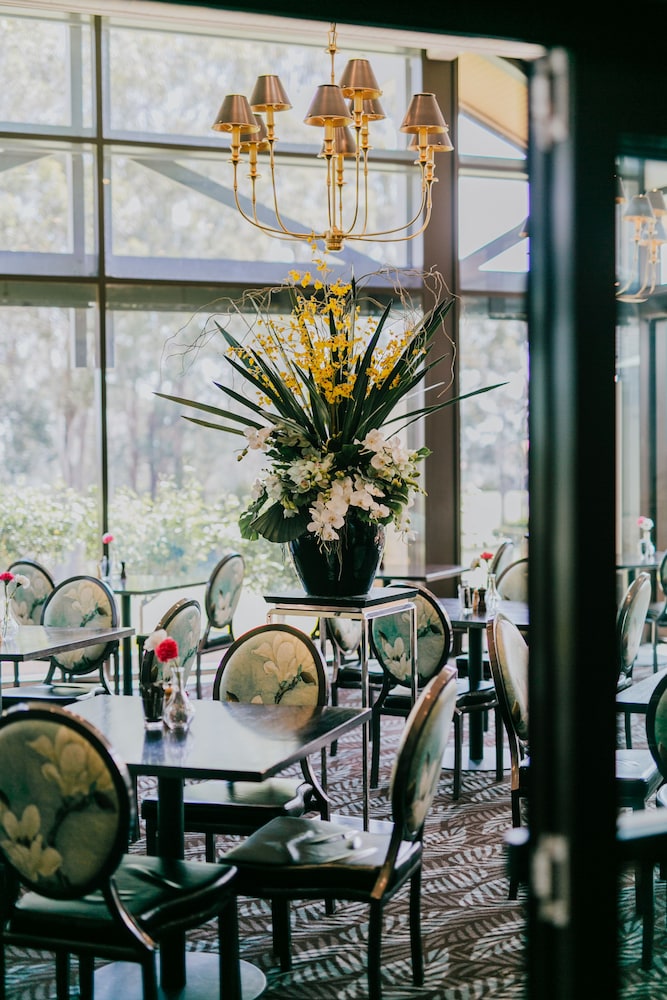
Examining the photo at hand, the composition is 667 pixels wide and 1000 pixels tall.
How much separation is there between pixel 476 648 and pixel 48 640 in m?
2.09

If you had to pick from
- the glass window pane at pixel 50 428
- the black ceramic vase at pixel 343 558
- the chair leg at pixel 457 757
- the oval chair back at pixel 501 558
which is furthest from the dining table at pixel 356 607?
the glass window pane at pixel 50 428

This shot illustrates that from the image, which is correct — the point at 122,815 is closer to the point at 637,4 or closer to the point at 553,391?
the point at 553,391

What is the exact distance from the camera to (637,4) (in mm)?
1525

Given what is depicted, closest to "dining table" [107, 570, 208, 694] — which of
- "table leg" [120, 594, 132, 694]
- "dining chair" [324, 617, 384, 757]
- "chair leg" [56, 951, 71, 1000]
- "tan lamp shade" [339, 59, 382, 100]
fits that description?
"table leg" [120, 594, 132, 694]

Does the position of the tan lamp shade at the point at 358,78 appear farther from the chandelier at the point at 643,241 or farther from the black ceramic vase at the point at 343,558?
the chandelier at the point at 643,241

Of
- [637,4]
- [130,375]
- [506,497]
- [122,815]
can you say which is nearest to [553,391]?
[637,4]

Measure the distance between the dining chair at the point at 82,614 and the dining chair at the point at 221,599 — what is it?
820 mm

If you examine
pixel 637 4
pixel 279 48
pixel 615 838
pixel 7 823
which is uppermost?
pixel 279 48

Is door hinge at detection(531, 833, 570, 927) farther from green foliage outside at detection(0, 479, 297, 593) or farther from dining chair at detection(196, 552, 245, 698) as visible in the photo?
green foliage outside at detection(0, 479, 297, 593)

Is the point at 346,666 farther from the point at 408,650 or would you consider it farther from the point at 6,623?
the point at 6,623

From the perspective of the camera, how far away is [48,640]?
16.0ft

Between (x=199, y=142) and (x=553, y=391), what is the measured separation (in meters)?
7.02

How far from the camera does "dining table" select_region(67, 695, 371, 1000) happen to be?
2.86 m

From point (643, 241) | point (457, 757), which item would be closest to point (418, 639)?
point (457, 757)
